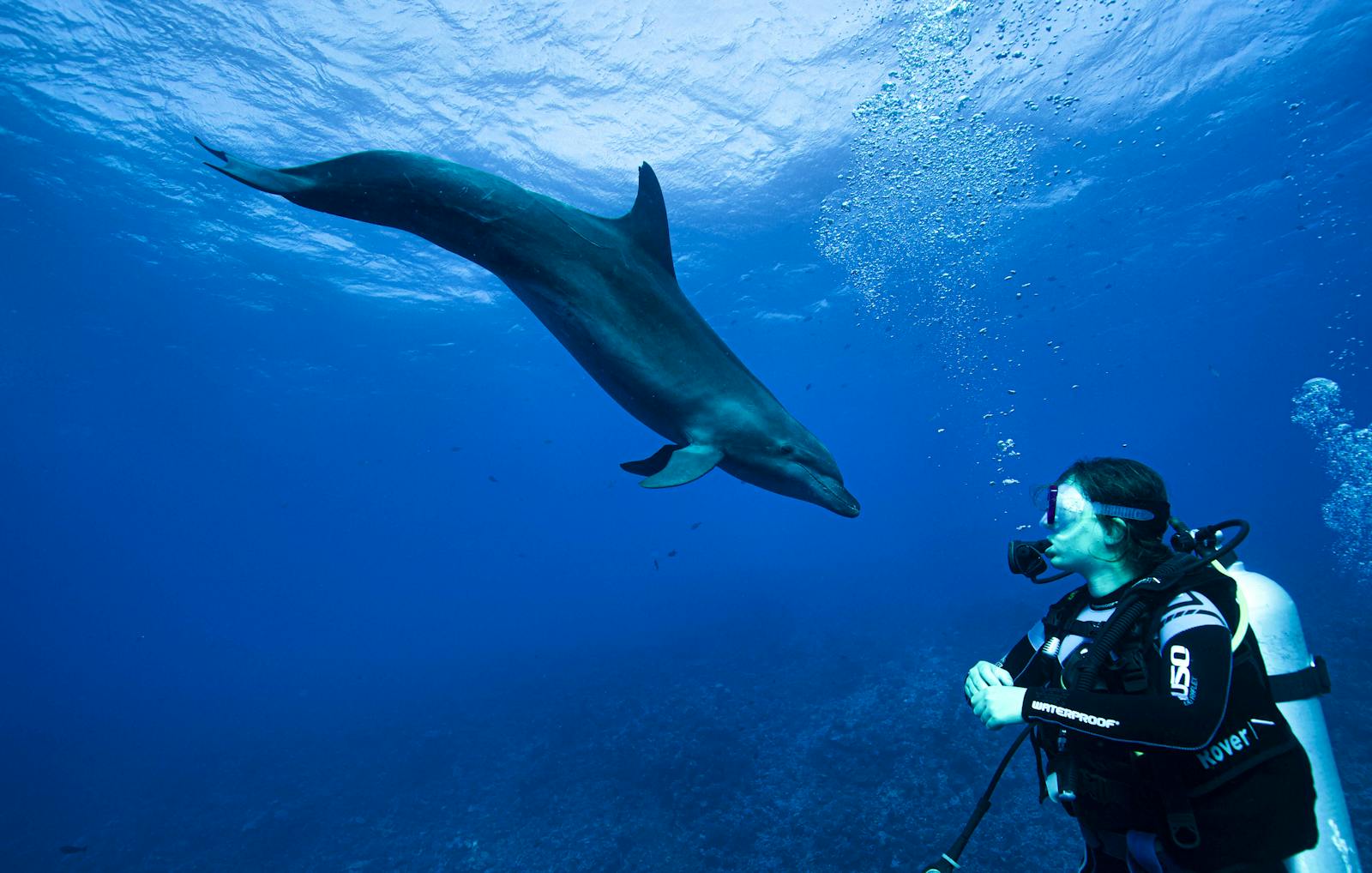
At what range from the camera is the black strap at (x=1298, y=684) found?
6.90 ft

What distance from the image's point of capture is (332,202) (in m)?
3.92

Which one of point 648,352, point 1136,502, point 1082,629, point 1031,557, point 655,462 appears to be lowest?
point 1082,629

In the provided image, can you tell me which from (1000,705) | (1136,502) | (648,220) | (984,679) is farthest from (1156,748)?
(648,220)

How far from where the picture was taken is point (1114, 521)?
238cm

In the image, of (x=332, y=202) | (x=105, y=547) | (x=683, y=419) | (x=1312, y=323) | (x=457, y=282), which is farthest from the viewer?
(x=105, y=547)

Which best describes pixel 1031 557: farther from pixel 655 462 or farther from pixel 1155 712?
pixel 655 462

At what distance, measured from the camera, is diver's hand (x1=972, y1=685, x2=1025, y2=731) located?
6.70 feet

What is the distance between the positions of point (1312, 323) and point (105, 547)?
421 feet

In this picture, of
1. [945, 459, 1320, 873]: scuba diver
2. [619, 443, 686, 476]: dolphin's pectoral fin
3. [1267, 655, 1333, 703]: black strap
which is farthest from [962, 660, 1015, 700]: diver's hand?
[619, 443, 686, 476]: dolphin's pectoral fin

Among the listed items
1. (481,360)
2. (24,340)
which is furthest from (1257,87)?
(24,340)

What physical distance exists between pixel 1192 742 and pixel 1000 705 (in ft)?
1.75

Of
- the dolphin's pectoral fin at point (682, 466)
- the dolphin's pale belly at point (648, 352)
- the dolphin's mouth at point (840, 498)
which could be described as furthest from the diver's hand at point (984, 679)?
the dolphin's pale belly at point (648, 352)

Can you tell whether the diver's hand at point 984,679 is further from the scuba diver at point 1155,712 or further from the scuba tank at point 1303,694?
the scuba tank at point 1303,694

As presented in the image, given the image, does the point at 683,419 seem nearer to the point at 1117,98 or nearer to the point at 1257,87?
the point at 1117,98
